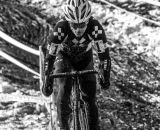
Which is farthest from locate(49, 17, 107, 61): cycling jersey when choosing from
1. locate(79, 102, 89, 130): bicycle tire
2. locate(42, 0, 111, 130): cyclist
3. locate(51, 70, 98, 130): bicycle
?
locate(79, 102, 89, 130): bicycle tire

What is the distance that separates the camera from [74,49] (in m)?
6.20

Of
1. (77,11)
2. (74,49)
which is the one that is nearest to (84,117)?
(74,49)

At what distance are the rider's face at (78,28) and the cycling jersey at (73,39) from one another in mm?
99

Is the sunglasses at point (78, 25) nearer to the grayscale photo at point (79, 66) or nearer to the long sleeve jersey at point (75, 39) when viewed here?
the grayscale photo at point (79, 66)

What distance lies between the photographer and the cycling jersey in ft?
19.6

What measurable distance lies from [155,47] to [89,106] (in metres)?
4.29

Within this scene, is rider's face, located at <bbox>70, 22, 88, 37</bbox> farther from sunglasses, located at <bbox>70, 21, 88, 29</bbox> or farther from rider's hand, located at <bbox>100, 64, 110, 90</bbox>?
rider's hand, located at <bbox>100, 64, 110, 90</bbox>

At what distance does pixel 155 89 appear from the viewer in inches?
325

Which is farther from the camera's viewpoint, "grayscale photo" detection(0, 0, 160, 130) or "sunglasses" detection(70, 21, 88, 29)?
"grayscale photo" detection(0, 0, 160, 130)

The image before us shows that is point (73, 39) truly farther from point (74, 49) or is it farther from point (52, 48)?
point (52, 48)

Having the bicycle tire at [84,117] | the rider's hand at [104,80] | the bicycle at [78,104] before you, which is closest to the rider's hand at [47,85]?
the bicycle at [78,104]

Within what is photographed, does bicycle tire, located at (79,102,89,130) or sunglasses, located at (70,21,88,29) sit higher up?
sunglasses, located at (70,21,88,29)

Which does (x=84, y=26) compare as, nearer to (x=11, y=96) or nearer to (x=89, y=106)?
(x=89, y=106)

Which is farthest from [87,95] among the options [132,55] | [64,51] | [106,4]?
[106,4]
